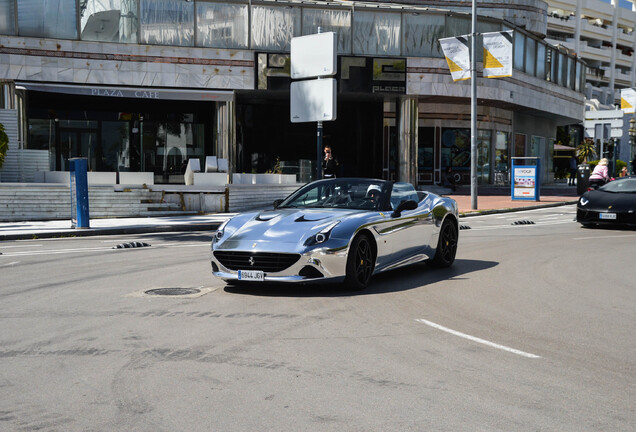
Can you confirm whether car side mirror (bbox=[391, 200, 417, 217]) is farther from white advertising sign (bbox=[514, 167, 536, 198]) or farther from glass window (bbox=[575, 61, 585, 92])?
glass window (bbox=[575, 61, 585, 92])

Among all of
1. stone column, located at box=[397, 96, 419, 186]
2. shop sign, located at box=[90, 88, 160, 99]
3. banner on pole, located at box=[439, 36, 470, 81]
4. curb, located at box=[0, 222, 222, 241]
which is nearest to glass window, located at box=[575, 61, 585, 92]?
stone column, located at box=[397, 96, 419, 186]

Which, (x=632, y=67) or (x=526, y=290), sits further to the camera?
(x=632, y=67)

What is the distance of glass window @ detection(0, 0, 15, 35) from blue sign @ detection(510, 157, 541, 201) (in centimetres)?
2135

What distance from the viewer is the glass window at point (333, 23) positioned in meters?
36.7

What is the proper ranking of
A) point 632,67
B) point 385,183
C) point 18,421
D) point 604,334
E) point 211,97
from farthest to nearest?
point 632,67 → point 211,97 → point 385,183 → point 604,334 → point 18,421

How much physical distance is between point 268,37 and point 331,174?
43.6ft

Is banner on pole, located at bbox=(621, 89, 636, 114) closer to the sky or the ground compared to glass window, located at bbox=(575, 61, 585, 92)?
closer to the ground

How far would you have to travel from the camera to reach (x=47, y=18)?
33000mm

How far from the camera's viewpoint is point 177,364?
229 inches

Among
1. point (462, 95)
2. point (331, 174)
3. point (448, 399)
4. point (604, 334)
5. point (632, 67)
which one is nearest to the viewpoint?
point (448, 399)

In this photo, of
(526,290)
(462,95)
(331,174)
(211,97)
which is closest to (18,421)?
(526,290)

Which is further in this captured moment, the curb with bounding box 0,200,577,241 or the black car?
the black car

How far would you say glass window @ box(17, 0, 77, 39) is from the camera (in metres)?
32.7

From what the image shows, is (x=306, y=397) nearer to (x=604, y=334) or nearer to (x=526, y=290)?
(x=604, y=334)
